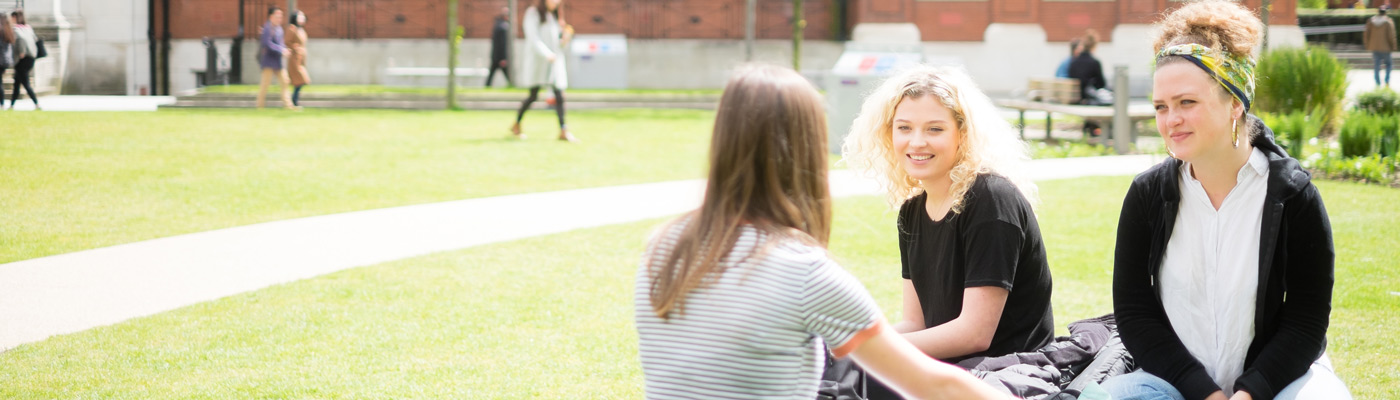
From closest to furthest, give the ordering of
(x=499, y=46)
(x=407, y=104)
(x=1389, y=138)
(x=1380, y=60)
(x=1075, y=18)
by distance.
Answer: (x=1389, y=138)
(x=407, y=104)
(x=499, y=46)
(x=1380, y=60)
(x=1075, y=18)

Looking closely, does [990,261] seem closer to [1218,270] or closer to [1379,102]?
[1218,270]

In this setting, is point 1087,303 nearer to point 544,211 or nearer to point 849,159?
point 849,159

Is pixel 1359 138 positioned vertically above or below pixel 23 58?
below

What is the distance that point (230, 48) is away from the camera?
28.8 m

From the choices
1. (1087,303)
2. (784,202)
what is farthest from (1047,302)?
(1087,303)

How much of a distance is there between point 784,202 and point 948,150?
3.88 feet

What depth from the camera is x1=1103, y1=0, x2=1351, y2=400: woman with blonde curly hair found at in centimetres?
284

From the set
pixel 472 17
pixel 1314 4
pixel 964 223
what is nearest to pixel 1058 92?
pixel 964 223

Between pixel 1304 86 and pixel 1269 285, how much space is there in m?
13.4

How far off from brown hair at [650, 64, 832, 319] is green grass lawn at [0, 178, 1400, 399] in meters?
2.34

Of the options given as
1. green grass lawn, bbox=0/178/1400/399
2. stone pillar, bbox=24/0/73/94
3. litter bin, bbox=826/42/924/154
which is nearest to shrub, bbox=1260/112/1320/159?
green grass lawn, bbox=0/178/1400/399

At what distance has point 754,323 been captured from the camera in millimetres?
2117

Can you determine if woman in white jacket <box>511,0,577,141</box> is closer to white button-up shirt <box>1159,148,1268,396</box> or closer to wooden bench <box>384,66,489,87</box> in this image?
white button-up shirt <box>1159,148,1268,396</box>

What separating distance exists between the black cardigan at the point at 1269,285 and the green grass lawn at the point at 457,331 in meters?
1.55
